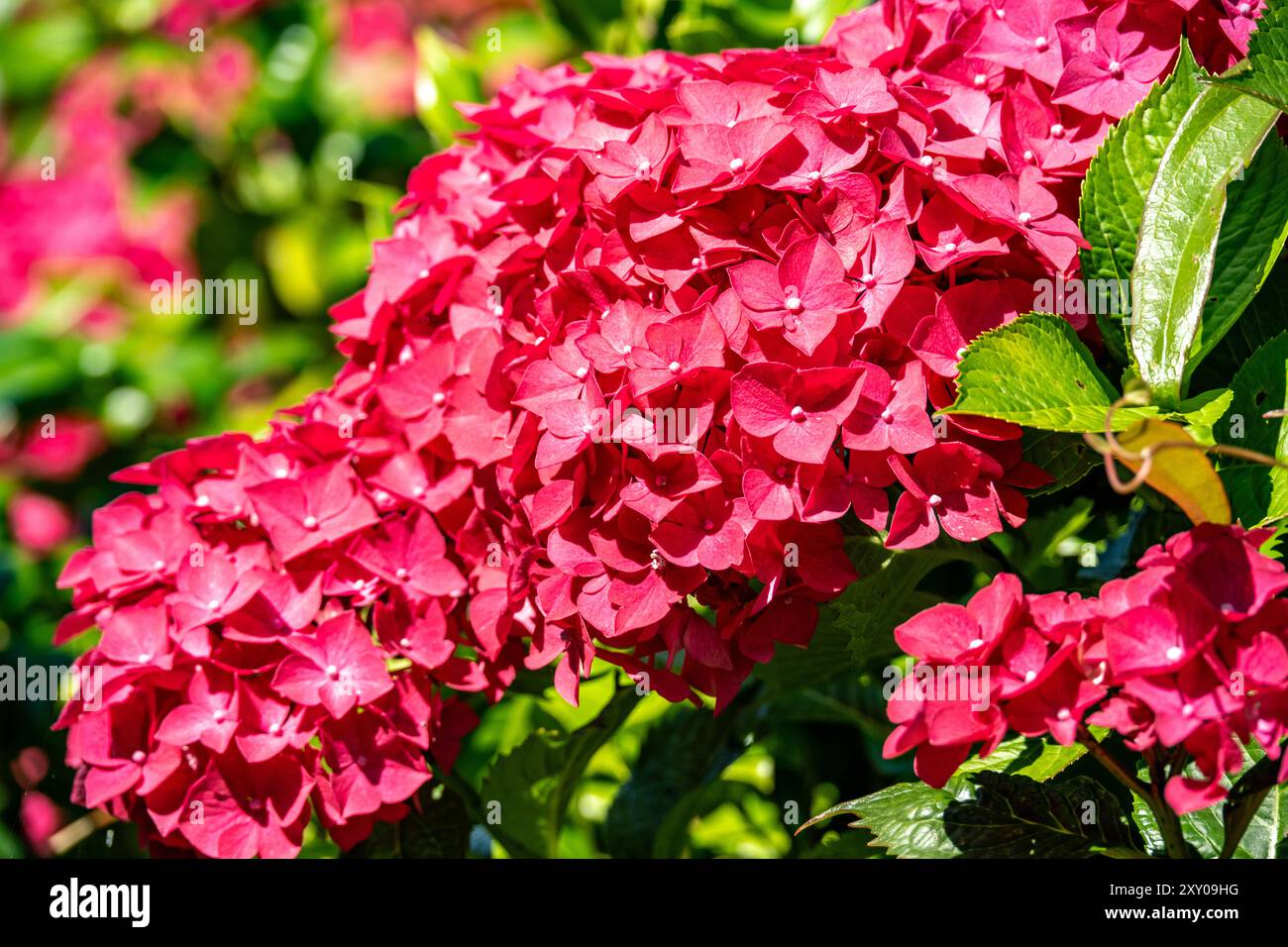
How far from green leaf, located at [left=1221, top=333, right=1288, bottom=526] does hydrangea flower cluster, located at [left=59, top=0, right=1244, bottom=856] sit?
117 millimetres

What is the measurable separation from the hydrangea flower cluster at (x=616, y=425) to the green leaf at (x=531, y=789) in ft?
0.36

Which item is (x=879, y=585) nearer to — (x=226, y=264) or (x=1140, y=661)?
(x=1140, y=661)

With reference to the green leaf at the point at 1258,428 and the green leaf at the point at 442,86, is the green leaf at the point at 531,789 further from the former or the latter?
the green leaf at the point at 442,86

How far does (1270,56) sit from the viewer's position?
69 centimetres

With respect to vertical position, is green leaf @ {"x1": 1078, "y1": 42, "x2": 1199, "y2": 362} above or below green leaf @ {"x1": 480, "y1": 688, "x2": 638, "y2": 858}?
above

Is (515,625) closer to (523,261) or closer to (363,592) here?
(363,592)

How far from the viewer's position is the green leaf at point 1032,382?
0.66 m

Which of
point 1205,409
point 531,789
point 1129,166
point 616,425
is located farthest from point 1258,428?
point 531,789

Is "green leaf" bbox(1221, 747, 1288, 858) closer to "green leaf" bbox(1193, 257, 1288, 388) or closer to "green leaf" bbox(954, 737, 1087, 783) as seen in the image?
"green leaf" bbox(954, 737, 1087, 783)

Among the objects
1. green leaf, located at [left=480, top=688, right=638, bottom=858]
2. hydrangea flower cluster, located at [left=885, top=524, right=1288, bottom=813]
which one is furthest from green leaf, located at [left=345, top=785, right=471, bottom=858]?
hydrangea flower cluster, located at [left=885, top=524, right=1288, bottom=813]

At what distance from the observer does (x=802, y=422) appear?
702mm

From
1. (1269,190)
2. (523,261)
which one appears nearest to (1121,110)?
(1269,190)

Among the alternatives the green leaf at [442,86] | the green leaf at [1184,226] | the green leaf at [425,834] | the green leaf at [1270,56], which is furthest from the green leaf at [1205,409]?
the green leaf at [442,86]

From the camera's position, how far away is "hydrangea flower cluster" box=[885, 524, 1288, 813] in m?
0.58
